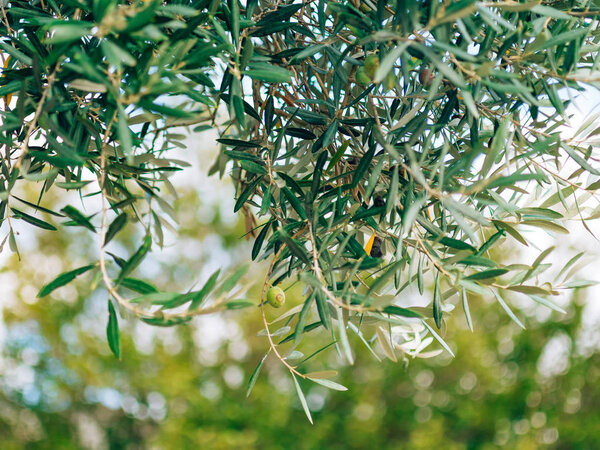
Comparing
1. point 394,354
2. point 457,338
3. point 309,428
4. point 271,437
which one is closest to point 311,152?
point 394,354

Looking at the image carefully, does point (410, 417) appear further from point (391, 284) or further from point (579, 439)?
point (391, 284)

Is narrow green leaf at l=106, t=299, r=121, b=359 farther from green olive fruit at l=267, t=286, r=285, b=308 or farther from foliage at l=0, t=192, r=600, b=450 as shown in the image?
foliage at l=0, t=192, r=600, b=450

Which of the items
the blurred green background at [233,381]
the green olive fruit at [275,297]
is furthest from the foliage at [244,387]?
the green olive fruit at [275,297]

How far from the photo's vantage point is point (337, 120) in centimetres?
57

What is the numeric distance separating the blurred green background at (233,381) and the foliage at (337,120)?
4372mm

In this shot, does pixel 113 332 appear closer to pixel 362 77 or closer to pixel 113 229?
pixel 113 229

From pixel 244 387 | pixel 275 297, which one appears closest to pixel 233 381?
pixel 244 387

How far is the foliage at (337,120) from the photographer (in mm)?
366

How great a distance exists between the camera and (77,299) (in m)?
6.29

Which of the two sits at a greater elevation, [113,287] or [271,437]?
[113,287]

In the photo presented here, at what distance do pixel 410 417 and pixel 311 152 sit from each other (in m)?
5.64

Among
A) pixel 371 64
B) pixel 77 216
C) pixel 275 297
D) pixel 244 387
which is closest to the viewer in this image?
pixel 77 216

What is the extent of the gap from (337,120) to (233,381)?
6.05 m

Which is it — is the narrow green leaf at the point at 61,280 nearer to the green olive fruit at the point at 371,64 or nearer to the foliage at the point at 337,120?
the foliage at the point at 337,120
